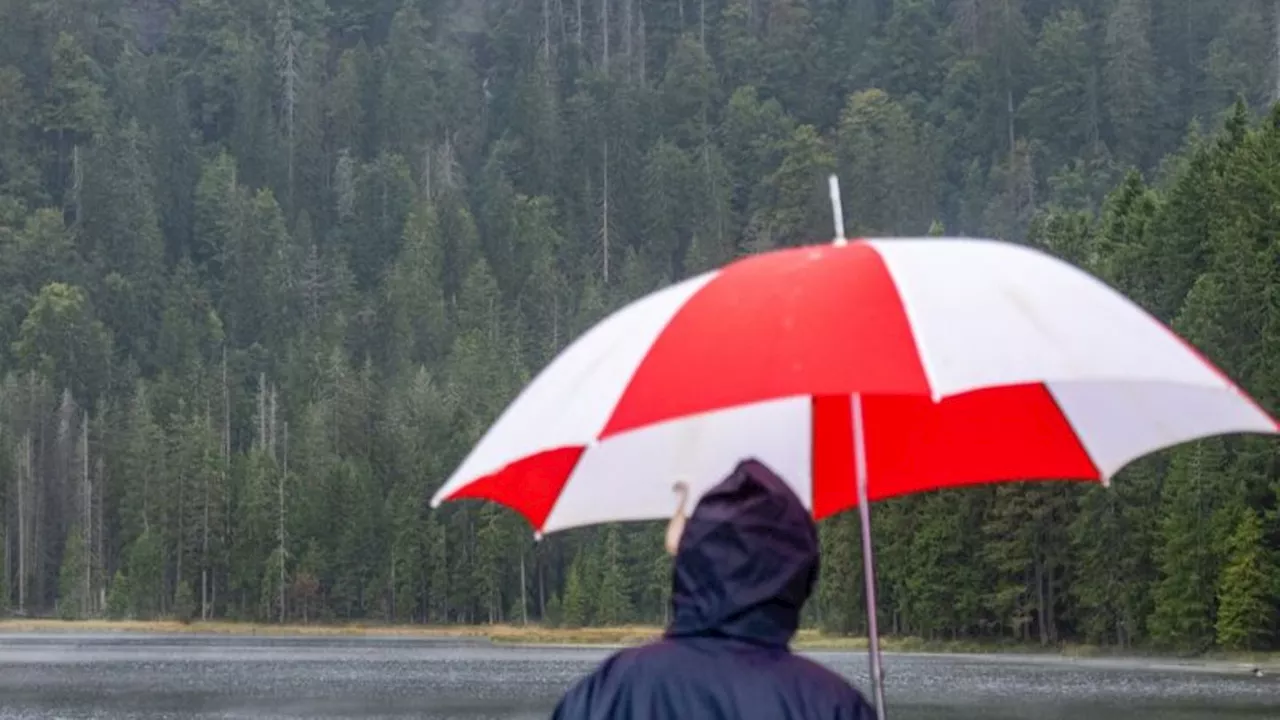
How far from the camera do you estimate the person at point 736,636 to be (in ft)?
15.5

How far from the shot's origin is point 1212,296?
216 feet

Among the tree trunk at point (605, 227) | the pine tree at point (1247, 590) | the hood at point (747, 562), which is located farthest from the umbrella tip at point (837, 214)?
the tree trunk at point (605, 227)

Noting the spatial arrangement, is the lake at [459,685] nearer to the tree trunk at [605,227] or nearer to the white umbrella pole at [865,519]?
the white umbrella pole at [865,519]

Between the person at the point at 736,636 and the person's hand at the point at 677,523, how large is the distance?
160mm

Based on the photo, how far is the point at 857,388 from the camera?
518 centimetres

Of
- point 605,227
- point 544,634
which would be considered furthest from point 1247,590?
point 605,227

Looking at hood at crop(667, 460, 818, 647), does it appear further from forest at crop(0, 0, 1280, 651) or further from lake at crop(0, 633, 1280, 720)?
forest at crop(0, 0, 1280, 651)

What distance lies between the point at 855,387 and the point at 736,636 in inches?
28.1

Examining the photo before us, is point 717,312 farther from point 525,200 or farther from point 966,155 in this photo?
point 966,155

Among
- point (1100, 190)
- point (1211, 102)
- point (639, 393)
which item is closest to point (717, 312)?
point (639, 393)

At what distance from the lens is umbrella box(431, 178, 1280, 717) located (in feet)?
17.4

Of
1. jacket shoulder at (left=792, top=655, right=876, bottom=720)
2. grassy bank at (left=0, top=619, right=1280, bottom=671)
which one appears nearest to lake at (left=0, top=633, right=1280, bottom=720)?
grassy bank at (left=0, top=619, right=1280, bottom=671)

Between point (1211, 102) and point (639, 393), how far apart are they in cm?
19150

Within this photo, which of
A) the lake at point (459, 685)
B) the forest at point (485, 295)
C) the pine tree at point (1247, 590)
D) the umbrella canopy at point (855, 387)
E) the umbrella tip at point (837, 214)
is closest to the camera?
the umbrella canopy at point (855, 387)
